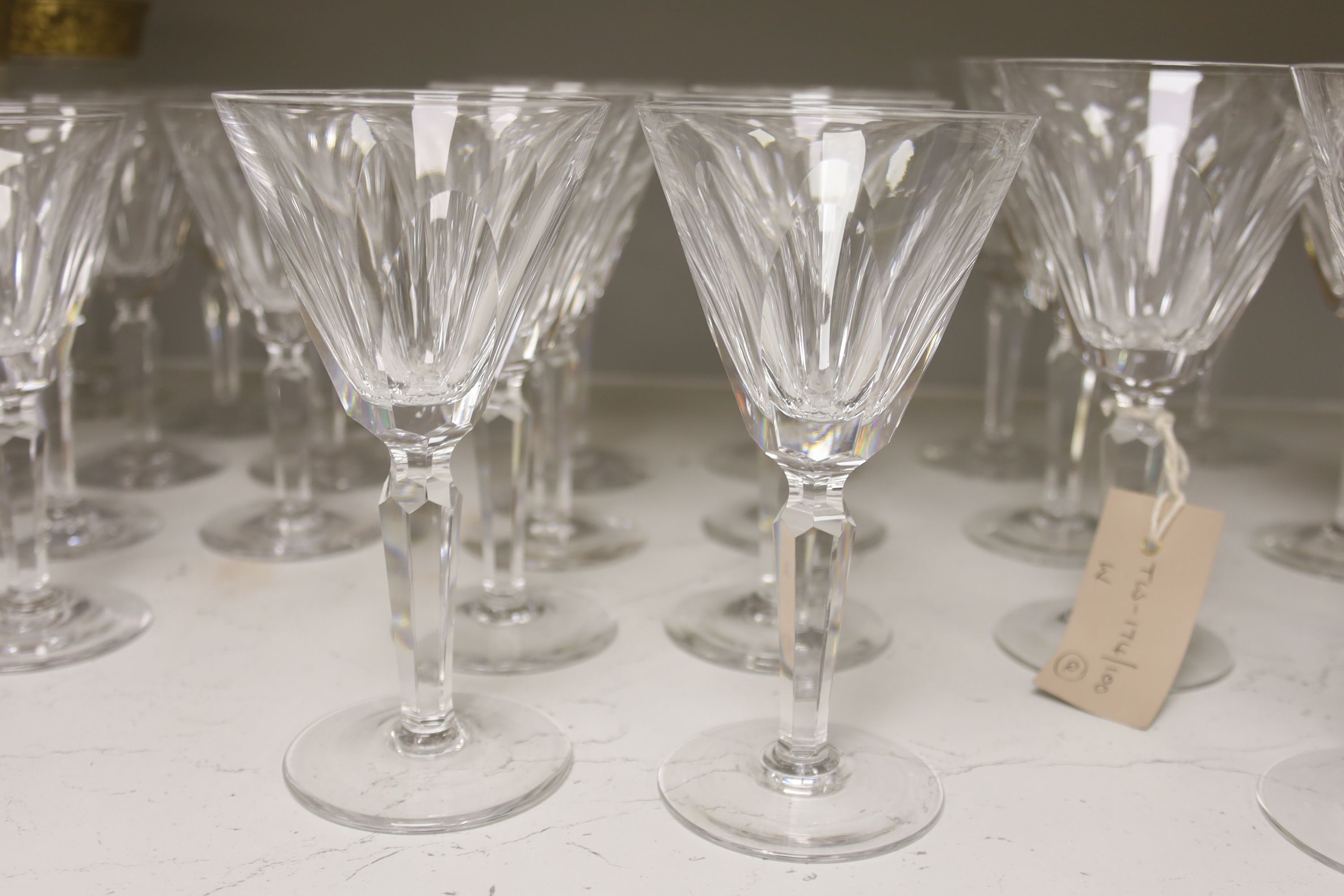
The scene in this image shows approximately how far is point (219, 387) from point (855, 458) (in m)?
1.03

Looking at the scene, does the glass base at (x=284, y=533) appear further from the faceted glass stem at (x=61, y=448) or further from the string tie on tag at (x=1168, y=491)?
the string tie on tag at (x=1168, y=491)

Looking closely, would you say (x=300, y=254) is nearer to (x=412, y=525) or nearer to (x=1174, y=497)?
(x=412, y=525)

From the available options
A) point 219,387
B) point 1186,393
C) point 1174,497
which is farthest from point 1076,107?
point 219,387

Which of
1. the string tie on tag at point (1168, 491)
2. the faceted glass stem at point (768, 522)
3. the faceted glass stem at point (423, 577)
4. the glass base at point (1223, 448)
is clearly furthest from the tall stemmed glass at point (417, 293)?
the glass base at point (1223, 448)

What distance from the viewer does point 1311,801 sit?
0.71 metres

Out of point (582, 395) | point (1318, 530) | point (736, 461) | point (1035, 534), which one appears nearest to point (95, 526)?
point (582, 395)

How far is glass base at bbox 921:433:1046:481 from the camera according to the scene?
133cm

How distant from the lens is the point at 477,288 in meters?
0.67

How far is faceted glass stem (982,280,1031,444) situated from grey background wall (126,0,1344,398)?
16 centimetres

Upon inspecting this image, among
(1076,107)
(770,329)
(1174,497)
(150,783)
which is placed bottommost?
(150,783)

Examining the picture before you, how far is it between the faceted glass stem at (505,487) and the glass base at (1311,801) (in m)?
0.51

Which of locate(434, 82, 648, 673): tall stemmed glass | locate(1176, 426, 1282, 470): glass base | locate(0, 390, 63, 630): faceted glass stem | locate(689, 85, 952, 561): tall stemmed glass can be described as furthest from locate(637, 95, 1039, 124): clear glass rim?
locate(1176, 426, 1282, 470): glass base

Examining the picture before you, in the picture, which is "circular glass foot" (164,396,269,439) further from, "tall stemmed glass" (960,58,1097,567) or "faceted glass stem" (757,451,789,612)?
"tall stemmed glass" (960,58,1097,567)

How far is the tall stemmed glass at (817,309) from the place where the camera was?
1.96ft
